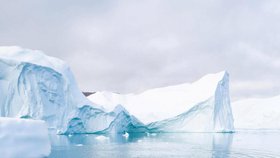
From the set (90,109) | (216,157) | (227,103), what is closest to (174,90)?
(227,103)

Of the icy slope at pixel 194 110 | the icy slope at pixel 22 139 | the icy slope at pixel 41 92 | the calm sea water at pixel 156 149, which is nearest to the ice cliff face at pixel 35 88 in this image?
the icy slope at pixel 41 92

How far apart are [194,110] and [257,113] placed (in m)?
23.8

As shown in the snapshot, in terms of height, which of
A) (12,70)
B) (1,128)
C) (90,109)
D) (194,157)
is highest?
(12,70)

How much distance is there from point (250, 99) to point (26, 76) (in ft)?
154

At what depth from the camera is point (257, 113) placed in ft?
183

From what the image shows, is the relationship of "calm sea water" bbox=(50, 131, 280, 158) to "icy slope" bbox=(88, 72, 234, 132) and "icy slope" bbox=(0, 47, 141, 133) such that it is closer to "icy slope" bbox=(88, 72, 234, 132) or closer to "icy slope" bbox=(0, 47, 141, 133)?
"icy slope" bbox=(0, 47, 141, 133)

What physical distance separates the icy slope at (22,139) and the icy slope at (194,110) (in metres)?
22.6

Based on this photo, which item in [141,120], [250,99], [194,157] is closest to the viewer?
[194,157]

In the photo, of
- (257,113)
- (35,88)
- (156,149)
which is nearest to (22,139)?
(156,149)

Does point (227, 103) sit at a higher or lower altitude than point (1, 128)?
higher

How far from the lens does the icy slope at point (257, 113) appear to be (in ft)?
172

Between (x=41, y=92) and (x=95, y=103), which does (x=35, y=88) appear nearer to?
(x=41, y=92)

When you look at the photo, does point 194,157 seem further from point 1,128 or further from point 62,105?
point 62,105

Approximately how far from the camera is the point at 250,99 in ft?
205
